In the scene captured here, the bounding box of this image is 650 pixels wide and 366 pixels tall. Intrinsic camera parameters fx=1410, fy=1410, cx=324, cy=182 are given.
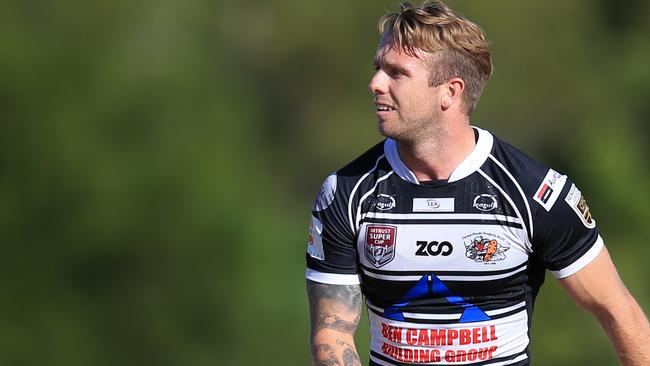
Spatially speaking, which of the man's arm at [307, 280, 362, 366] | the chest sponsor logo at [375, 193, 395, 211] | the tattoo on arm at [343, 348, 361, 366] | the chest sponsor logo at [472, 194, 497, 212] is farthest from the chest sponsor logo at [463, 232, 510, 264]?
the tattoo on arm at [343, 348, 361, 366]

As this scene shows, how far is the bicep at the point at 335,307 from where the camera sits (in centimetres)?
727

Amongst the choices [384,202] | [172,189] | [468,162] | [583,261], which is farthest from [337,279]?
[172,189]

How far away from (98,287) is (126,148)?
13.1 feet

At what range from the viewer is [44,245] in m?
30.5

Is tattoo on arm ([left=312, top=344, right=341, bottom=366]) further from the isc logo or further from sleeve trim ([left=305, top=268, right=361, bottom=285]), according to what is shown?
the isc logo

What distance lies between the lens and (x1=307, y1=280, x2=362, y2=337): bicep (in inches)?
286

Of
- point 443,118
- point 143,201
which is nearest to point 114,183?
point 143,201

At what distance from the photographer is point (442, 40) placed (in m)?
7.06

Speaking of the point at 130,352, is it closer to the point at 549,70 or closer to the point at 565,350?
the point at 565,350

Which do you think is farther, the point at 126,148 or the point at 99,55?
the point at 99,55

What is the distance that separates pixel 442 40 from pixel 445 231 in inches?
37.7

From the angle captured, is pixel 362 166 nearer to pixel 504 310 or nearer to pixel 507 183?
pixel 507 183

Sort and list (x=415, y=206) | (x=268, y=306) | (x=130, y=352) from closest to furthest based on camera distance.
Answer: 1. (x=415, y=206)
2. (x=130, y=352)
3. (x=268, y=306)

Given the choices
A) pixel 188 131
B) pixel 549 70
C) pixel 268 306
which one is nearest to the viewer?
pixel 268 306
